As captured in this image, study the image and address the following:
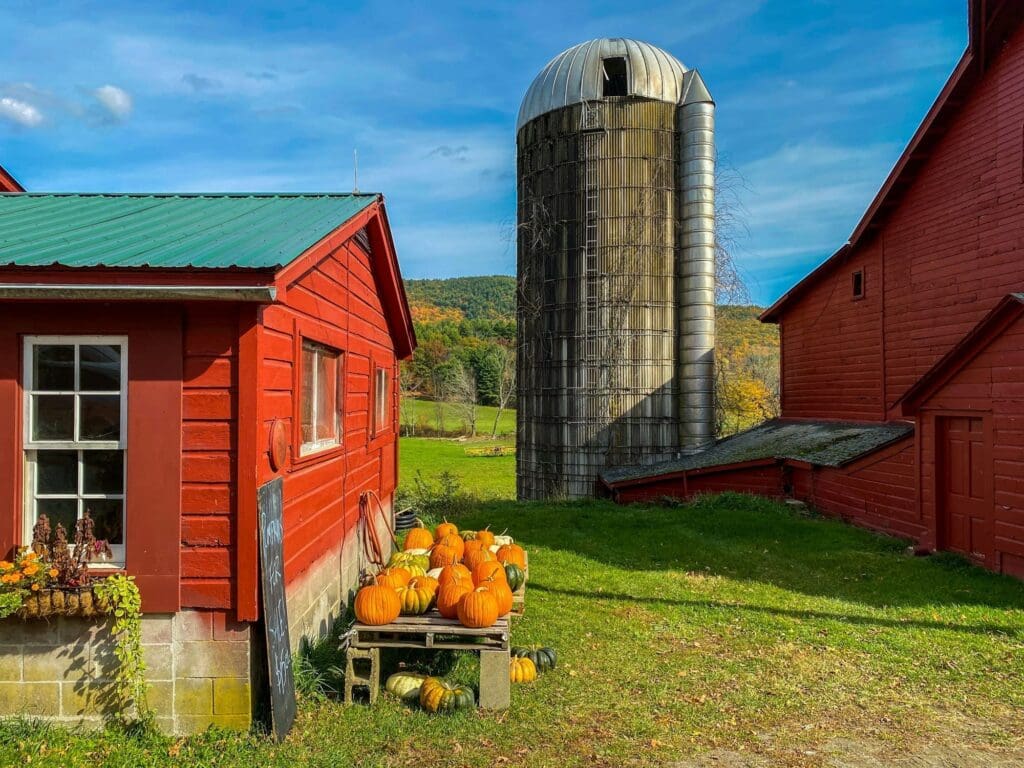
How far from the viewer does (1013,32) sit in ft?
39.8

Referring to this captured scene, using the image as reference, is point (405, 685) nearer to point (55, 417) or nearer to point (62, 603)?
point (62, 603)

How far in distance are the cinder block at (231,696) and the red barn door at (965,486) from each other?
9.31 meters

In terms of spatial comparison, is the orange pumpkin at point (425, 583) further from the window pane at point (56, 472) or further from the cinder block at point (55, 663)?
the window pane at point (56, 472)

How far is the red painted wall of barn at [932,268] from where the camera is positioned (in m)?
12.1

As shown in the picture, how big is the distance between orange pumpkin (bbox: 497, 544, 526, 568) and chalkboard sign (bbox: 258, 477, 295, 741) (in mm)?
2958

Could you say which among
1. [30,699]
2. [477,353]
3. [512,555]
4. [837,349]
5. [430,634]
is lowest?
[30,699]

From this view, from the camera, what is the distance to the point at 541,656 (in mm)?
6445

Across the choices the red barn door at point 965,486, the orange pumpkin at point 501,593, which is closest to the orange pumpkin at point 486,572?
the orange pumpkin at point 501,593

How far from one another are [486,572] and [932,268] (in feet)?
38.5

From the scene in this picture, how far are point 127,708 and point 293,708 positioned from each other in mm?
1079

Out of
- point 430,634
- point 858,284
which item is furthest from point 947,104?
point 430,634

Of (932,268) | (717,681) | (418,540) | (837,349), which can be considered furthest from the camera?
(837,349)

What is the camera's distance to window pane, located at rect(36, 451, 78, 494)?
508cm

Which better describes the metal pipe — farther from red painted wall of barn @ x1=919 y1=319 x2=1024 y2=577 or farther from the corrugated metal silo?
red painted wall of barn @ x1=919 y1=319 x2=1024 y2=577
